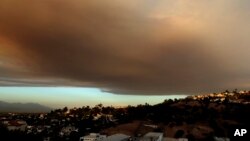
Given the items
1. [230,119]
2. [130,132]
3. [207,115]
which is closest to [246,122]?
[230,119]

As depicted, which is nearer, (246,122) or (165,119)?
(246,122)

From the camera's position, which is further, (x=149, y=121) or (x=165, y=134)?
(x=149, y=121)

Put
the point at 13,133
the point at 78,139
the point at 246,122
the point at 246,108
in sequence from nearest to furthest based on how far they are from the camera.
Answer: the point at 13,133
the point at 78,139
the point at 246,122
the point at 246,108

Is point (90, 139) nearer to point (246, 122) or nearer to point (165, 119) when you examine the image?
point (165, 119)

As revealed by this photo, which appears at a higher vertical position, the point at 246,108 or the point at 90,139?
the point at 246,108

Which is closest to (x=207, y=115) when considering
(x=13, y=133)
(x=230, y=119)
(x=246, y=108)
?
(x=230, y=119)

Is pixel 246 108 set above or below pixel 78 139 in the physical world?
above

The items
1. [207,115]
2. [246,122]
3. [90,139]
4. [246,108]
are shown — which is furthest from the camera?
[246,108]

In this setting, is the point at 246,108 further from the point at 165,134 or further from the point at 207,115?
the point at 165,134

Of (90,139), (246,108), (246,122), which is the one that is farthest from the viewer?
(246,108)
